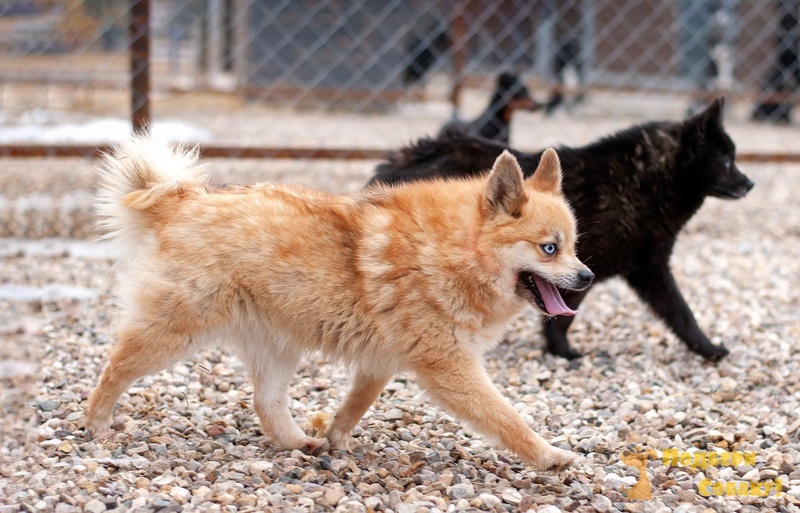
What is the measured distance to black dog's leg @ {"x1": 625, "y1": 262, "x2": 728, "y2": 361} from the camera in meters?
4.02

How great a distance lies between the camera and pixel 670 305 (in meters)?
4.13

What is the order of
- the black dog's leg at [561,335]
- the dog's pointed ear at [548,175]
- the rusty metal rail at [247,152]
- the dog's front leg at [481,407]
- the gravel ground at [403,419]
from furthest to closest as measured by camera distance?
the rusty metal rail at [247,152], the black dog's leg at [561,335], the dog's pointed ear at [548,175], the dog's front leg at [481,407], the gravel ground at [403,419]

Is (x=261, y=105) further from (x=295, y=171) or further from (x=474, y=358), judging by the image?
(x=474, y=358)

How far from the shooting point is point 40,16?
38.7ft

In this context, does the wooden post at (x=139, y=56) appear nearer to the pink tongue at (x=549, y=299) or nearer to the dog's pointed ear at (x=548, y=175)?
the dog's pointed ear at (x=548, y=175)

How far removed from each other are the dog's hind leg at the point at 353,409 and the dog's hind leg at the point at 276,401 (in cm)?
4

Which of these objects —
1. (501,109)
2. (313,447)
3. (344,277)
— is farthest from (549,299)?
(501,109)

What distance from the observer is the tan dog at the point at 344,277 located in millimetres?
2598

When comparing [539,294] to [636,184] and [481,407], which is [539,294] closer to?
[481,407]

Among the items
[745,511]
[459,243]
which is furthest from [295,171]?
[745,511]

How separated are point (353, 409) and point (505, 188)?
32.7 inches

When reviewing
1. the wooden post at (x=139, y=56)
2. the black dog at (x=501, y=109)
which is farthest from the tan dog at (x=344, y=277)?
the black dog at (x=501, y=109)

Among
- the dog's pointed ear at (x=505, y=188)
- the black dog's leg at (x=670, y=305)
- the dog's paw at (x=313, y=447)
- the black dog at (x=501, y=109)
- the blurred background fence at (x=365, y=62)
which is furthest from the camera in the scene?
the blurred background fence at (x=365, y=62)

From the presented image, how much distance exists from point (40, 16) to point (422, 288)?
1076 centimetres
